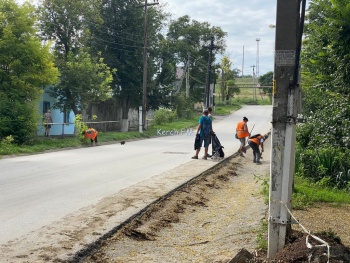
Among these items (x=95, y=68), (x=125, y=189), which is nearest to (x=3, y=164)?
(x=125, y=189)

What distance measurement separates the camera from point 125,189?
9.92 meters

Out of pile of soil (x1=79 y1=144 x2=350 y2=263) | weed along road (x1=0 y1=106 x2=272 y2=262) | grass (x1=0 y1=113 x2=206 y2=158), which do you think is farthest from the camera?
grass (x1=0 y1=113 x2=206 y2=158)

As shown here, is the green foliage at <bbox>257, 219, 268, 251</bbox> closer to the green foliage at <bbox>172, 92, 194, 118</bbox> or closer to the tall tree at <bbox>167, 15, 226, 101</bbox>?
the green foliage at <bbox>172, 92, 194, 118</bbox>

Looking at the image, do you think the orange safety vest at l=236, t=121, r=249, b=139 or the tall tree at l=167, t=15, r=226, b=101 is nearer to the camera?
the orange safety vest at l=236, t=121, r=249, b=139

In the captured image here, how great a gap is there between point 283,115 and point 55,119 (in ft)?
101

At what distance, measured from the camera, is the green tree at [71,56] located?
29078mm

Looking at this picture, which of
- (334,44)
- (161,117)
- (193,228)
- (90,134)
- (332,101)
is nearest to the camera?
(193,228)

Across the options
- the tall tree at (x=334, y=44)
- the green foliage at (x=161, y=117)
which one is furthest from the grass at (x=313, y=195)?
the green foliage at (x=161, y=117)

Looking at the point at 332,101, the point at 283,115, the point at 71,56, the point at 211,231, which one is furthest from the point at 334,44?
the point at 71,56

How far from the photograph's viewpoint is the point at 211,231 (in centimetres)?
696

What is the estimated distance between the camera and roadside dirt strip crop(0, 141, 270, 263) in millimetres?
5512

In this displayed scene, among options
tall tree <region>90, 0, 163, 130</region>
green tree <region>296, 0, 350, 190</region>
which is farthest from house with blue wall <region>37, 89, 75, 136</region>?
green tree <region>296, 0, 350, 190</region>

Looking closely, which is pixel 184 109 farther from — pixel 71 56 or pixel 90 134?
pixel 90 134

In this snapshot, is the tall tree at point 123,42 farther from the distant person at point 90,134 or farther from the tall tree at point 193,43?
the tall tree at point 193,43
